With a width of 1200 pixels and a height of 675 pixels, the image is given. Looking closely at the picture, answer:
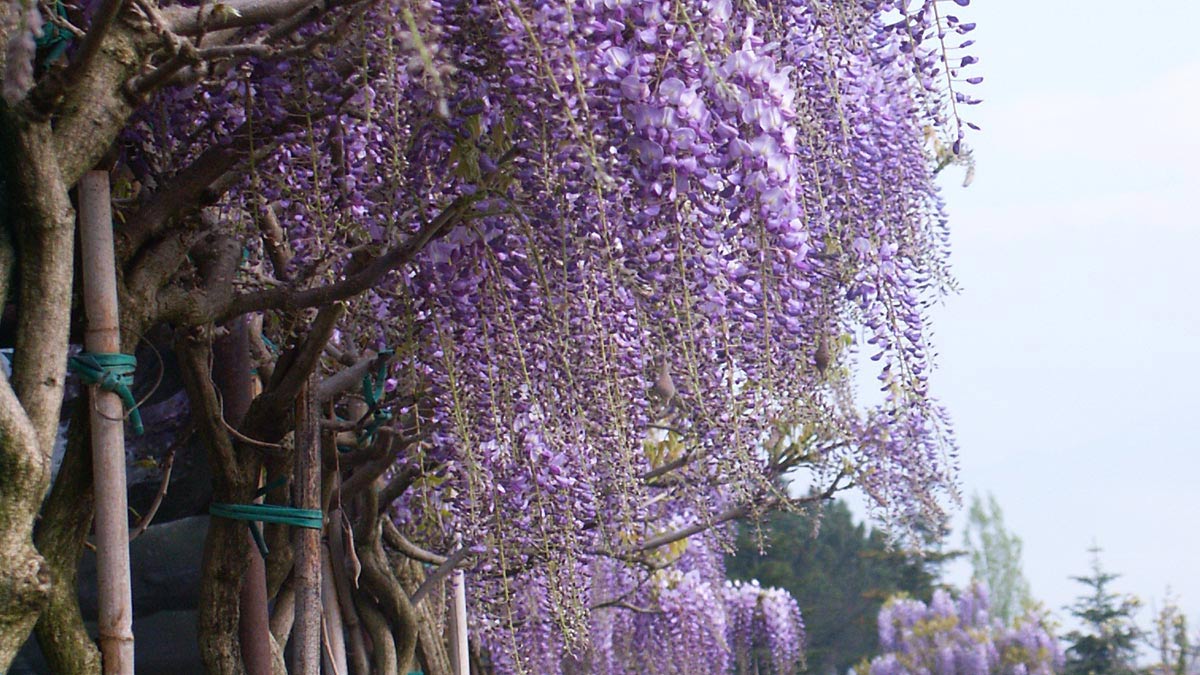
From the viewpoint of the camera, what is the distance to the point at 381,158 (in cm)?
254

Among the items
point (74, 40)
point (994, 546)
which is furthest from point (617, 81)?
point (994, 546)

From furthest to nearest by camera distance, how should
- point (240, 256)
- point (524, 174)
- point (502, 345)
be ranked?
point (240, 256), point (502, 345), point (524, 174)

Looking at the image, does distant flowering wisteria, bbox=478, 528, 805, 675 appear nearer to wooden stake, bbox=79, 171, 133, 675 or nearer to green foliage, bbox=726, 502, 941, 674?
wooden stake, bbox=79, 171, 133, 675

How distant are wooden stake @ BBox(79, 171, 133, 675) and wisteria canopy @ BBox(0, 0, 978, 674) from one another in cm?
7

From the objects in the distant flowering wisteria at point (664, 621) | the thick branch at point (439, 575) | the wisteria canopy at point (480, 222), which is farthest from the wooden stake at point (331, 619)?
the distant flowering wisteria at point (664, 621)

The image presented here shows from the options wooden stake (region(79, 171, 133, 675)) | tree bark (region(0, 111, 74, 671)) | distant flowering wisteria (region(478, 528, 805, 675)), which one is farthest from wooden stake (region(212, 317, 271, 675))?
distant flowering wisteria (region(478, 528, 805, 675))

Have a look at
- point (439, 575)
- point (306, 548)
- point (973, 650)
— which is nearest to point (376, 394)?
point (306, 548)

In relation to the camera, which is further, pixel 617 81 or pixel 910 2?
pixel 910 2

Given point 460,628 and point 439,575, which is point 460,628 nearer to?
point 460,628

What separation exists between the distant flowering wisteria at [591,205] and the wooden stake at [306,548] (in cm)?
21

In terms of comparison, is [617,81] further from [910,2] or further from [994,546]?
[994,546]

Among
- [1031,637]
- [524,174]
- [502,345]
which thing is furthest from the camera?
[1031,637]

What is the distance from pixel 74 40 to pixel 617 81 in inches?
37.3

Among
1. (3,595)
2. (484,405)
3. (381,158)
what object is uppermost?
(381,158)
